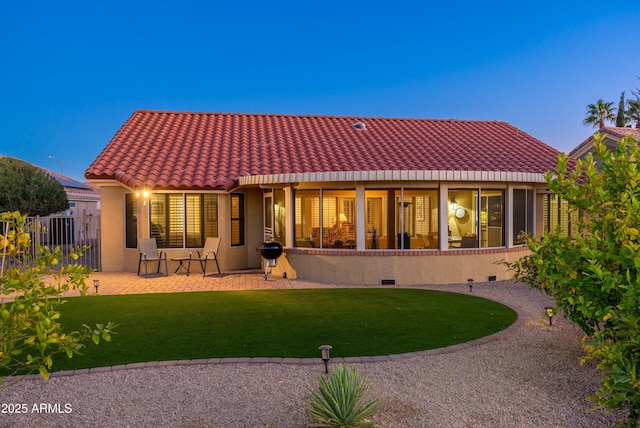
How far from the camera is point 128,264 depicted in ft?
48.0

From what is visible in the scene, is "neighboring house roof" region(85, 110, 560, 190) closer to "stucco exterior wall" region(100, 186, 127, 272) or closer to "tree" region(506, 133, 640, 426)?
"stucco exterior wall" region(100, 186, 127, 272)

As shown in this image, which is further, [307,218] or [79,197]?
[79,197]

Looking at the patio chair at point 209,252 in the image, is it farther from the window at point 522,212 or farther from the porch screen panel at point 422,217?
the window at point 522,212

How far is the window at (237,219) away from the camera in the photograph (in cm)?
1484

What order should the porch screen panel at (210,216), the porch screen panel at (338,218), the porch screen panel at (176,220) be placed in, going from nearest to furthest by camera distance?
the porch screen panel at (338,218) < the porch screen panel at (176,220) < the porch screen panel at (210,216)

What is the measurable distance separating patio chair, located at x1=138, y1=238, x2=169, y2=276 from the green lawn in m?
3.05

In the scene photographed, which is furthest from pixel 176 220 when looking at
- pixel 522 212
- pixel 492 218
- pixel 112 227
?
pixel 522 212

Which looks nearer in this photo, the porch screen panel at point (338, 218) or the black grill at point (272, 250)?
the porch screen panel at point (338, 218)

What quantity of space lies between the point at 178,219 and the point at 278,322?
7638mm

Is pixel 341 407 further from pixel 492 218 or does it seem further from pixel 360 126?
pixel 360 126

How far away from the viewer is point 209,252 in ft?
45.4

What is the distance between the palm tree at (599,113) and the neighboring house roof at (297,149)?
104ft

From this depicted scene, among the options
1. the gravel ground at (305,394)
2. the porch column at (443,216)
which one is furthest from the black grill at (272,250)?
the gravel ground at (305,394)

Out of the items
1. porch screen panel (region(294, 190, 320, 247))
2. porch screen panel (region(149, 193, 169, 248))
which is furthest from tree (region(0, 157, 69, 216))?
porch screen panel (region(294, 190, 320, 247))
